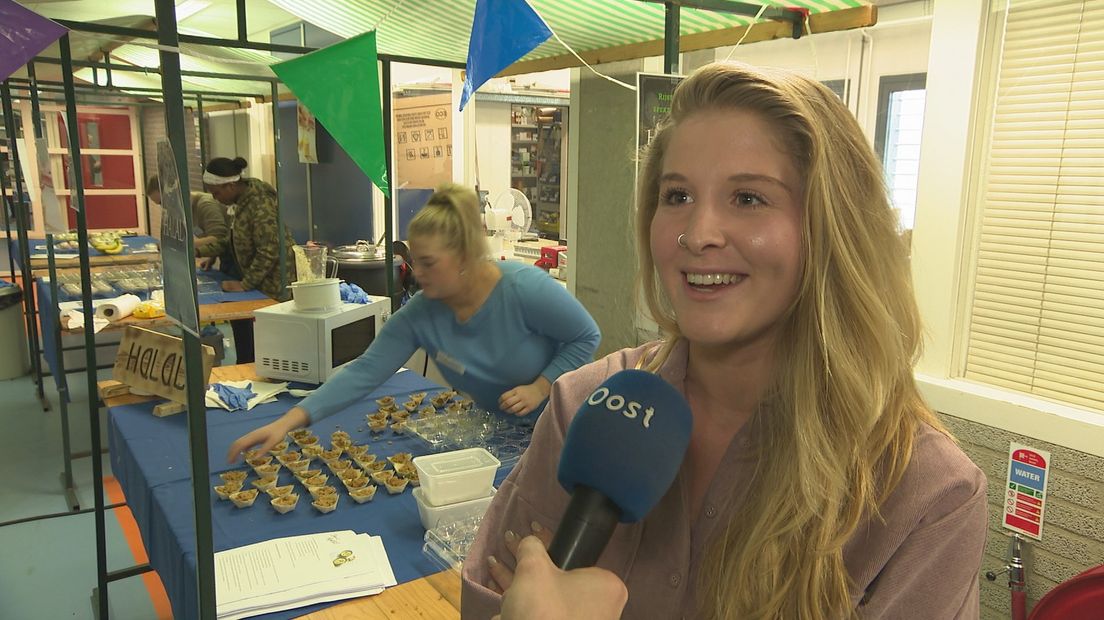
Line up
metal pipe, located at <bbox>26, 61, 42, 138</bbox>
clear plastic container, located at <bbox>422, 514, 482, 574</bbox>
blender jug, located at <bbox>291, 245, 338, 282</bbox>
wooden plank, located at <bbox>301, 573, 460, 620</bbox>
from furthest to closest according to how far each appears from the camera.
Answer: metal pipe, located at <bbox>26, 61, 42, 138</bbox>, blender jug, located at <bbox>291, 245, 338, 282</bbox>, clear plastic container, located at <bbox>422, 514, 482, 574</bbox>, wooden plank, located at <bbox>301, 573, 460, 620</bbox>

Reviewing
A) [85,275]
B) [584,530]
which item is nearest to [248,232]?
[85,275]

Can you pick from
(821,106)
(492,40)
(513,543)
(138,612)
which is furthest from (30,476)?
(821,106)

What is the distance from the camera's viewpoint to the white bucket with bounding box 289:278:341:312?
10.4 feet

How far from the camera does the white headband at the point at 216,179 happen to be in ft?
15.7

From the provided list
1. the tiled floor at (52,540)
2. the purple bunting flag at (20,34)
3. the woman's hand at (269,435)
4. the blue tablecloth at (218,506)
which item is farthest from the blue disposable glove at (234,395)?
the purple bunting flag at (20,34)

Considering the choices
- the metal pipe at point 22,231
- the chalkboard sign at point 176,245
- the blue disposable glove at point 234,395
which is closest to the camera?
the chalkboard sign at point 176,245

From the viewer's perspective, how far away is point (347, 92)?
179cm

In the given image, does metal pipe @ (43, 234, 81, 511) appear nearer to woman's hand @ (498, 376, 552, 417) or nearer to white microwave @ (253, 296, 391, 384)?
white microwave @ (253, 296, 391, 384)

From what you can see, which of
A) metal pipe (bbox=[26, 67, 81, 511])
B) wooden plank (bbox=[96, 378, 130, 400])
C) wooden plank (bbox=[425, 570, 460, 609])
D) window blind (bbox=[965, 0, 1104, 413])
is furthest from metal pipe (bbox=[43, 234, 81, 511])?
window blind (bbox=[965, 0, 1104, 413])

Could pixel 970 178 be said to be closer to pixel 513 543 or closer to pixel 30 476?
pixel 513 543

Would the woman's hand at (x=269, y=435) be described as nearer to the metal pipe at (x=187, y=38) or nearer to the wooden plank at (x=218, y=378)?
the wooden plank at (x=218, y=378)

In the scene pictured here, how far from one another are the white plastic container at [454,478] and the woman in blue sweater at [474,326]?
561 millimetres

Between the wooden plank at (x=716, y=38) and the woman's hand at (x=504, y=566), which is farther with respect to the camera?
the wooden plank at (x=716, y=38)

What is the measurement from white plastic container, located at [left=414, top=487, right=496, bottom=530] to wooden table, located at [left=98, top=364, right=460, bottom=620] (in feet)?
0.56
